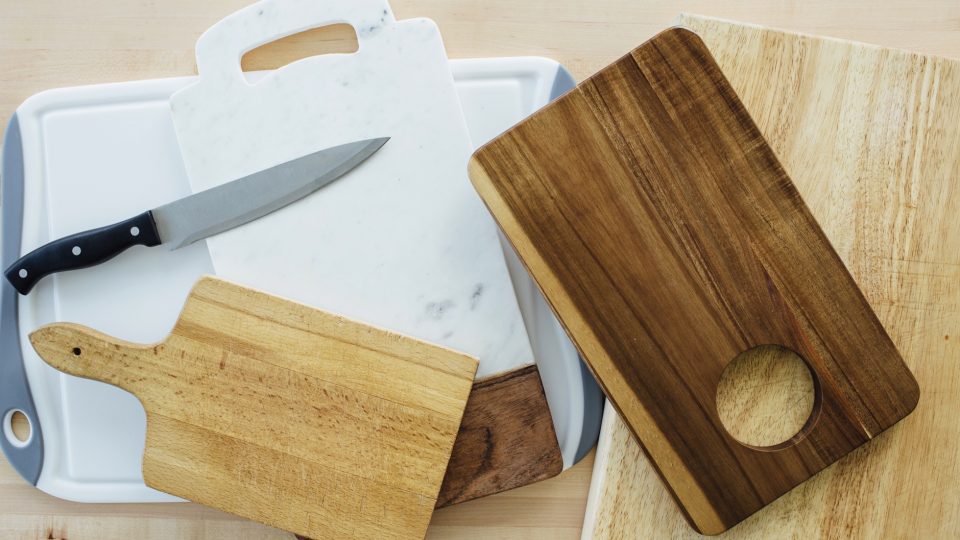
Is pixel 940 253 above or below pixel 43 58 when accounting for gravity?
below

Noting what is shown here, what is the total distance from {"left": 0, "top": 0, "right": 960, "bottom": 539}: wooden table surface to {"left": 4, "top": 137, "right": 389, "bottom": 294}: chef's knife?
7.4 inches

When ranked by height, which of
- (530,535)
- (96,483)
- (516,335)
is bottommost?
(530,535)

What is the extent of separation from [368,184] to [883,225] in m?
0.59

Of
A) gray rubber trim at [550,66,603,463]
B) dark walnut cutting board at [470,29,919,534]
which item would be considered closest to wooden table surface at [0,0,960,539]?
gray rubber trim at [550,66,603,463]

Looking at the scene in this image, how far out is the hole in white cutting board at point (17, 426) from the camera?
0.90 meters

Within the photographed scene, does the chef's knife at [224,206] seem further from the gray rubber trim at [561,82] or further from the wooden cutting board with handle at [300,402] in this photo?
the gray rubber trim at [561,82]

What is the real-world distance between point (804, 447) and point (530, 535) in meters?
0.35

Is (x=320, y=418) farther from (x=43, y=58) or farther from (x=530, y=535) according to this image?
(x=43, y=58)

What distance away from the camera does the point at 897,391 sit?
2.50ft

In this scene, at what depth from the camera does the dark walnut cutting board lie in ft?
2.44

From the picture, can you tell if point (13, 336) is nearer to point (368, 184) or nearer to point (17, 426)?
point (17, 426)

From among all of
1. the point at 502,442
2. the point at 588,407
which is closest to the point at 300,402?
the point at 502,442

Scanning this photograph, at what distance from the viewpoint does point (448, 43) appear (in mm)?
895

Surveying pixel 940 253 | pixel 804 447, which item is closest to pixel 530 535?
pixel 804 447
